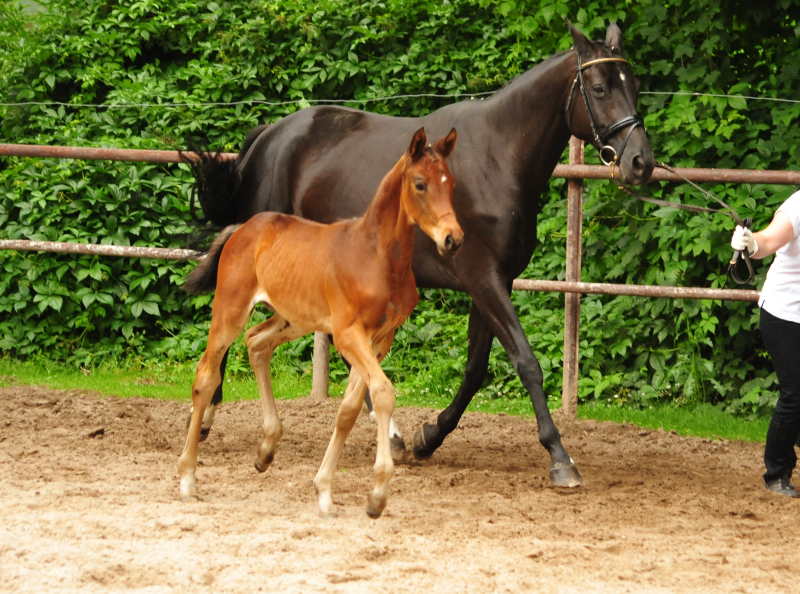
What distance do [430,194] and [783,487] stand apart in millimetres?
2348

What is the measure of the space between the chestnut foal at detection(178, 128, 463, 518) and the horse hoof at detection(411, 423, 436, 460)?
1.04 m

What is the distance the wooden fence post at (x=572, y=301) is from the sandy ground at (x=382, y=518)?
55cm

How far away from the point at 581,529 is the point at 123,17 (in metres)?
7.37

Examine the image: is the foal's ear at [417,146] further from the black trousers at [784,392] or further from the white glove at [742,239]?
the black trousers at [784,392]

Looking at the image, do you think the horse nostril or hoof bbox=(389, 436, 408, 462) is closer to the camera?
the horse nostril

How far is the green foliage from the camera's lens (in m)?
6.32

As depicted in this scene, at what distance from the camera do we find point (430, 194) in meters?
3.34

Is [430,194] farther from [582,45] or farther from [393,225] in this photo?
[582,45]

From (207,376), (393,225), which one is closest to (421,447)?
(207,376)

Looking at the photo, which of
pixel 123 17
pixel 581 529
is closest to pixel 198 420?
pixel 581 529

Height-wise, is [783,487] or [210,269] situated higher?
[210,269]

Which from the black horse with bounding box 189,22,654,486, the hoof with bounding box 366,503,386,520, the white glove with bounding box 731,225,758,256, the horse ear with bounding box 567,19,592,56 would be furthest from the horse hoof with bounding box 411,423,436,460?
the horse ear with bounding box 567,19,592,56

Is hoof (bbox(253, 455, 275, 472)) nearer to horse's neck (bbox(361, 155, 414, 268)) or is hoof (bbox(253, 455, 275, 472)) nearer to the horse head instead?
horse's neck (bbox(361, 155, 414, 268))

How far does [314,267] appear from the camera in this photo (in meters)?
3.78
